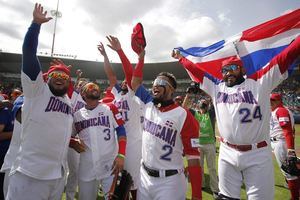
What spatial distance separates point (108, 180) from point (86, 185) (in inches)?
12.6

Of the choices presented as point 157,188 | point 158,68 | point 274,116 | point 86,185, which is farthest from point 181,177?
point 158,68

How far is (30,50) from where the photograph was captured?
110 inches

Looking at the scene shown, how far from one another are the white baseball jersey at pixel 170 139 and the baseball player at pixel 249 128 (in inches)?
32.6

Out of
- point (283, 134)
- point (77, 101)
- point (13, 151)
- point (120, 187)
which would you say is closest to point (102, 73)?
point (77, 101)

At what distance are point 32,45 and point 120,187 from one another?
2064 mm

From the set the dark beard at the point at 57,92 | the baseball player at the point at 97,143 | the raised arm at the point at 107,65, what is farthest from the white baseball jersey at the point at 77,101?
the dark beard at the point at 57,92

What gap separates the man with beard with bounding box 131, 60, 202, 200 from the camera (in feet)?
9.78

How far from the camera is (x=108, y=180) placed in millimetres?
3850

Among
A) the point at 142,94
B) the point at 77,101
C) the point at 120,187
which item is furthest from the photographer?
the point at 77,101

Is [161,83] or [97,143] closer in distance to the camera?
[161,83]

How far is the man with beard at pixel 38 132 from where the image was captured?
2.85 metres

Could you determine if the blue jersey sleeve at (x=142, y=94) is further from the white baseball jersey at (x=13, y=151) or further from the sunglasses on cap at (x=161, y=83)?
the white baseball jersey at (x=13, y=151)

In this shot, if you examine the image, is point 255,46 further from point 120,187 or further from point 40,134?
point 40,134

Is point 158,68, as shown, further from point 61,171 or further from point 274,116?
point 61,171
